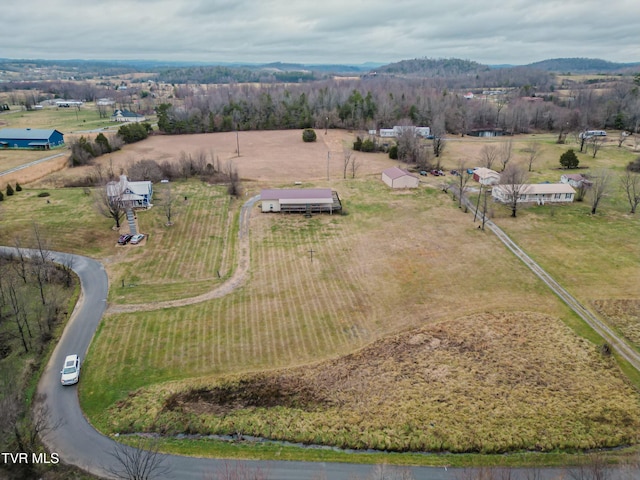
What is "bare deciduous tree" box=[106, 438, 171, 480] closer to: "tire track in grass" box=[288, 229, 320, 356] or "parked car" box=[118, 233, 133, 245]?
"tire track in grass" box=[288, 229, 320, 356]

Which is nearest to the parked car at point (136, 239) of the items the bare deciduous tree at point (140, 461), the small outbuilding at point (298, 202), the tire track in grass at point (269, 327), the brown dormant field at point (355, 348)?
the brown dormant field at point (355, 348)

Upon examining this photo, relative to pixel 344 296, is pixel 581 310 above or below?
above

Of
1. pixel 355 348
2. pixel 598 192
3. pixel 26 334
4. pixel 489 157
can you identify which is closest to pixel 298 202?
pixel 355 348

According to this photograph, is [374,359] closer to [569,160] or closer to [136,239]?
[136,239]

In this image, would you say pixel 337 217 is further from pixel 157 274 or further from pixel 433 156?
pixel 433 156

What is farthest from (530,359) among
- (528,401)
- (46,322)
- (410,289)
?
(46,322)

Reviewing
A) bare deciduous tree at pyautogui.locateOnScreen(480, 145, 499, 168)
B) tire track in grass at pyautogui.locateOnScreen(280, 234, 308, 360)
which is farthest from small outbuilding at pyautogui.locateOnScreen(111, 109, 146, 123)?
tire track in grass at pyautogui.locateOnScreen(280, 234, 308, 360)
